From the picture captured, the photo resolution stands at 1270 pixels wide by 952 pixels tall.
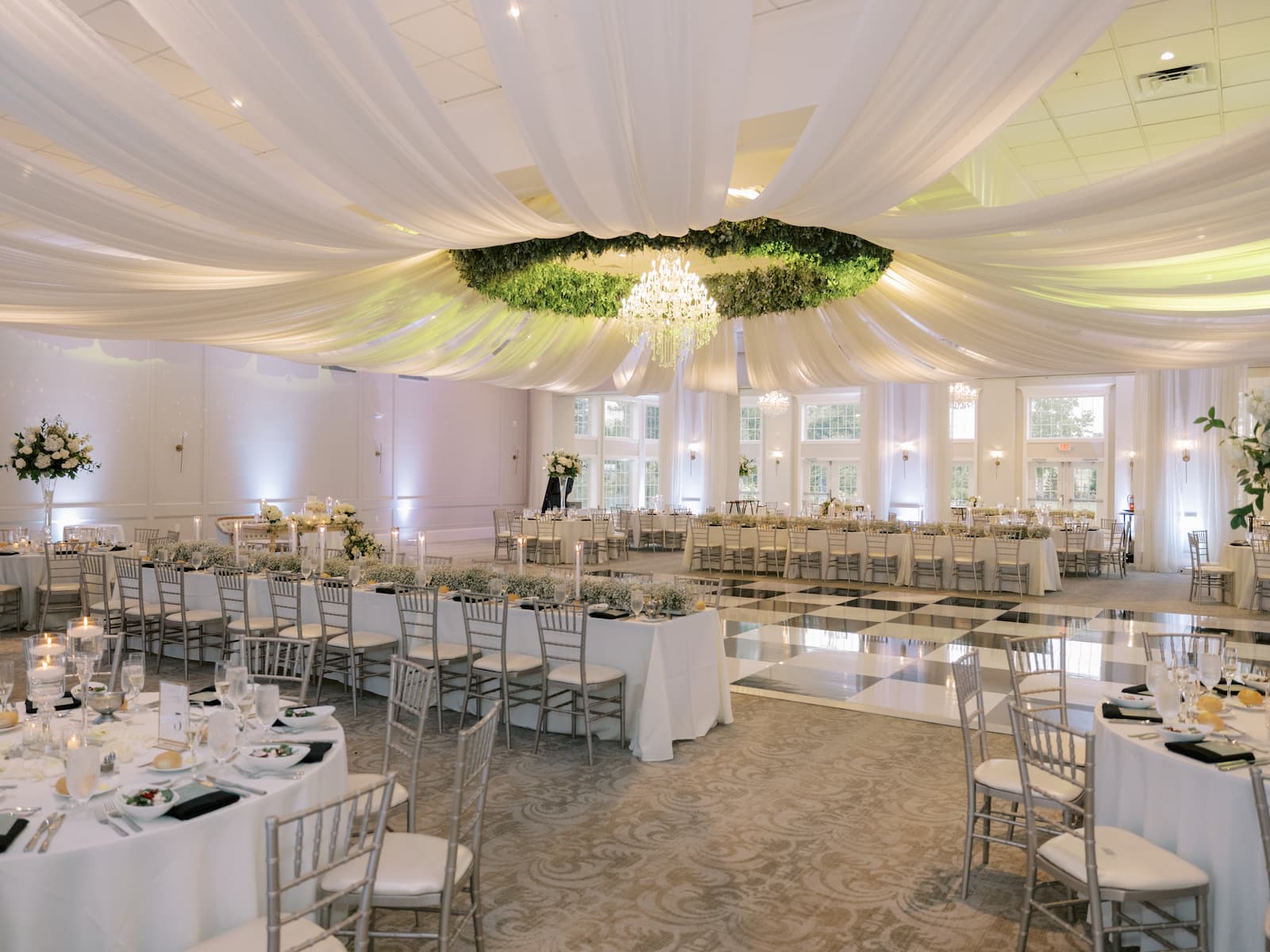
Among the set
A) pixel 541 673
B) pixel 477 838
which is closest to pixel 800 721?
pixel 541 673

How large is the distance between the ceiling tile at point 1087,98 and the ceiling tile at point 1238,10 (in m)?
0.98

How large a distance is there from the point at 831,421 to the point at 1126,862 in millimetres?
19408

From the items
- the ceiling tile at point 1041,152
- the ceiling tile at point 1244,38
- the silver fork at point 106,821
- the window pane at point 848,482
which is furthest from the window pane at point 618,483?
the silver fork at point 106,821

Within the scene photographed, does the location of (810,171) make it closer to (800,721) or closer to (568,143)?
(568,143)

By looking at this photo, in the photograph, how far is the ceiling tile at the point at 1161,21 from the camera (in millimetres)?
5585

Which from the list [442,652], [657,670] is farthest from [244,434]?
[657,670]

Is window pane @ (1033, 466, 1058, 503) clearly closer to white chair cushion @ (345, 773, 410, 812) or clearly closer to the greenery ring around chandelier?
the greenery ring around chandelier

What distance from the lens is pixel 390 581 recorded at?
6.64 metres

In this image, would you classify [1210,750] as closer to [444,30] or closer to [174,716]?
[174,716]

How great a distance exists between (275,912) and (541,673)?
3424 millimetres

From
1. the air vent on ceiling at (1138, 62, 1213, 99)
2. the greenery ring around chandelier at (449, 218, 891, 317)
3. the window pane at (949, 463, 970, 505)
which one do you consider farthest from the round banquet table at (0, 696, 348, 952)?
the window pane at (949, 463, 970, 505)

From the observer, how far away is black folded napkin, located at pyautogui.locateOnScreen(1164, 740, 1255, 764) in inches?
113

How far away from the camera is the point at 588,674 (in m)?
5.18

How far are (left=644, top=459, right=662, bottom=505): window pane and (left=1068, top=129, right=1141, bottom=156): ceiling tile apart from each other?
636 inches
